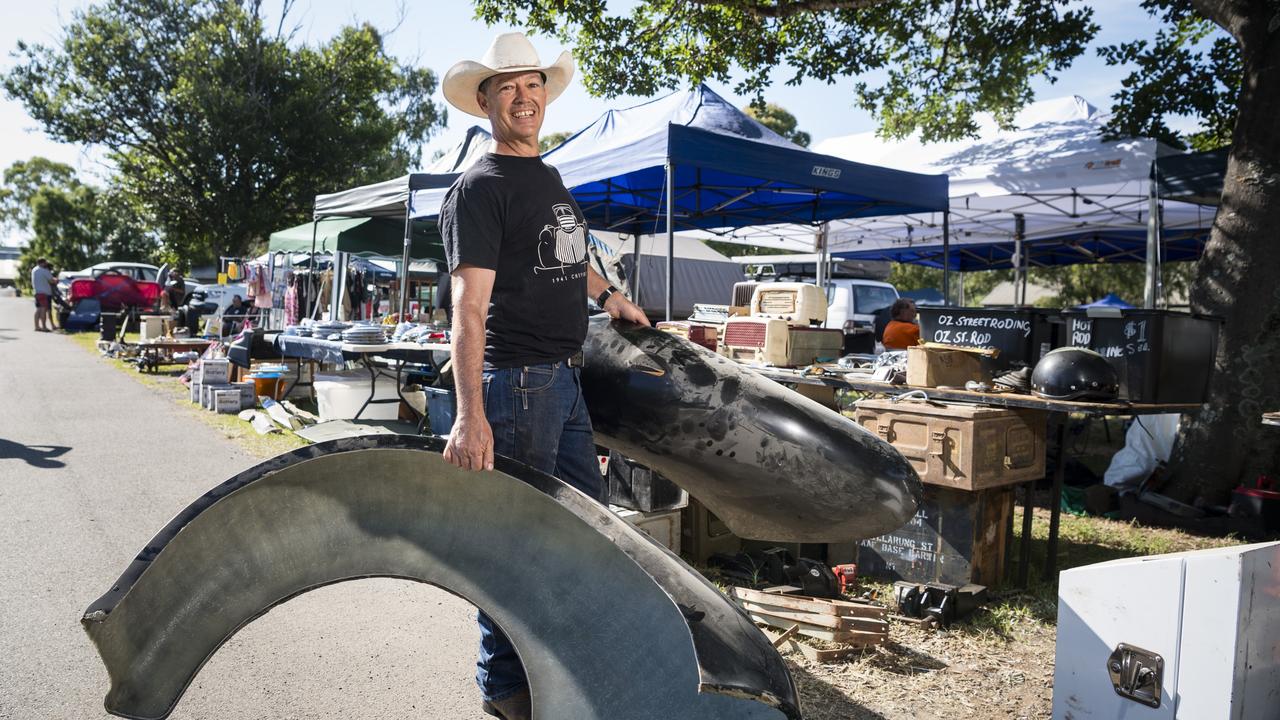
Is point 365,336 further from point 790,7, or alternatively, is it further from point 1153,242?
point 1153,242

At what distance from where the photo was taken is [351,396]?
8.69 m

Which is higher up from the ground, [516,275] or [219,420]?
[516,275]

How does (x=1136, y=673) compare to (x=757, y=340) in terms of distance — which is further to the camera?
(x=757, y=340)

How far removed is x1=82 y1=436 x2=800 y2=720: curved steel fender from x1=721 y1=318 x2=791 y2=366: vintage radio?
155 inches

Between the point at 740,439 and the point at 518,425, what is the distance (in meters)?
0.90

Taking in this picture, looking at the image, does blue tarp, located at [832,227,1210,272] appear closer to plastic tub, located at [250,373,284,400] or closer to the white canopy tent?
the white canopy tent

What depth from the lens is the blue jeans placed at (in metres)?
2.47

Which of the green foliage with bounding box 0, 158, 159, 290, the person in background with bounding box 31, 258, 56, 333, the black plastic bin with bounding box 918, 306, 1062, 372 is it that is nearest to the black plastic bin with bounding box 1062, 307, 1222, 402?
the black plastic bin with bounding box 918, 306, 1062, 372

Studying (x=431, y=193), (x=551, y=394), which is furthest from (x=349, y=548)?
(x=431, y=193)

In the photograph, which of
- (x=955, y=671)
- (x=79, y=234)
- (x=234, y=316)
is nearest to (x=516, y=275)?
(x=955, y=671)

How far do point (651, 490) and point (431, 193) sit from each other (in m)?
6.01

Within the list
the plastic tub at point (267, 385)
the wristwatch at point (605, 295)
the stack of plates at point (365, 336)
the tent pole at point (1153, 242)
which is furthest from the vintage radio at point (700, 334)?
the plastic tub at point (267, 385)

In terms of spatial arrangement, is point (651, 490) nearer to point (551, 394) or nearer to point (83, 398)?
point (551, 394)

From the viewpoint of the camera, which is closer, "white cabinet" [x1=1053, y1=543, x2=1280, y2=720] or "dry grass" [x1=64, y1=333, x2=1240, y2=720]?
"white cabinet" [x1=1053, y1=543, x2=1280, y2=720]
